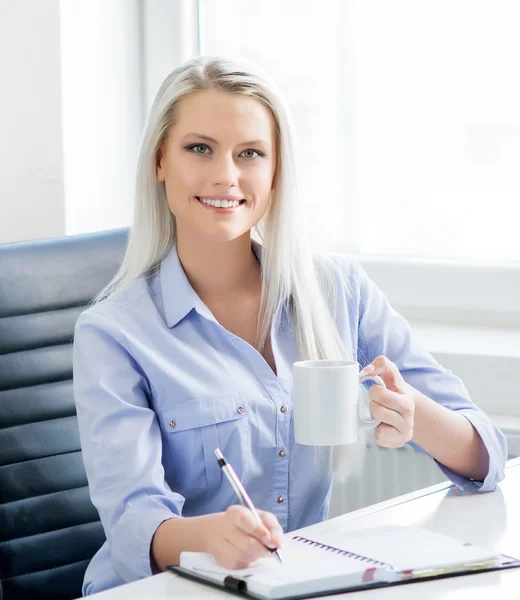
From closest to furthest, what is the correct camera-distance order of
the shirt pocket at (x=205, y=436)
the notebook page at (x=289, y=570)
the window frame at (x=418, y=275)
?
the notebook page at (x=289, y=570), the shirt pocket at (x=205, y=436), the window frame at (x=418, y=275)

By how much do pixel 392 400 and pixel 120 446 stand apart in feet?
1.12

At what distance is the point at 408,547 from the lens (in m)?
1.05

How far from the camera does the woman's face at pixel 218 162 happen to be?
140 centimetres

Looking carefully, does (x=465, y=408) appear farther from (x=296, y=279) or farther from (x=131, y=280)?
(x=131, y=280)

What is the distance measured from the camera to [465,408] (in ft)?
4.80

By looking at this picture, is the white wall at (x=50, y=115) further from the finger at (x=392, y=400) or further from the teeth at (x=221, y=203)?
the finger at (x=392, y=400)

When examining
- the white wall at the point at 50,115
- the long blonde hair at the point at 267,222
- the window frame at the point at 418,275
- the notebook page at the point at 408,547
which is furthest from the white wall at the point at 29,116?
the notebook page at the point at 408,547

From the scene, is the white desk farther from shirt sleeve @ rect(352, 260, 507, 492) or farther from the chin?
the chin

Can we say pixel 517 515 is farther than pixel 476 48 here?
No

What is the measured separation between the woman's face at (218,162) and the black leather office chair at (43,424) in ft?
0.94

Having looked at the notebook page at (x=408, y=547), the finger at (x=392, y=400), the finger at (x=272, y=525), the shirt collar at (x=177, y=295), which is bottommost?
the notebook page at (x=408, y=547)

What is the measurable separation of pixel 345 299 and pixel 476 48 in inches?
33.7

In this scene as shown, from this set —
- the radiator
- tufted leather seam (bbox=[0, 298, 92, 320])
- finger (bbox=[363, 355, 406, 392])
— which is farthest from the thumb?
the radiator

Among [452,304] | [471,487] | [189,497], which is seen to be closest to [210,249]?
[189,497]
